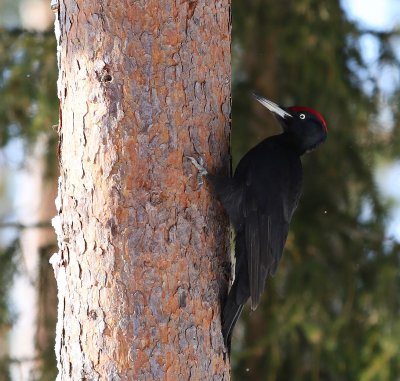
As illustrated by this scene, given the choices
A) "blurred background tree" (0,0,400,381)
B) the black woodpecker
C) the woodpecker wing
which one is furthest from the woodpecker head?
"blurred background tree" (0,0,400,381)

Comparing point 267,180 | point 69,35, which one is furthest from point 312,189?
point 69,35

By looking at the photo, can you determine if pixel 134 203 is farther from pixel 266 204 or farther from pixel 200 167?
pixel 266 204

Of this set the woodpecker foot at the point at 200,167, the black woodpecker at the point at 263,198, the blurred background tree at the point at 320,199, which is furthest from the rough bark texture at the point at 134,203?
the blurred background tree at the point at 320,199

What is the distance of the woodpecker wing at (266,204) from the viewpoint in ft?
11.3

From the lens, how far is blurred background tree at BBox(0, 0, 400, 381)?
16.2 ft

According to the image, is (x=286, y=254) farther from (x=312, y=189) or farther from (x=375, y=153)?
(x=375, y=153)

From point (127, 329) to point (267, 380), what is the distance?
2523 millimetres

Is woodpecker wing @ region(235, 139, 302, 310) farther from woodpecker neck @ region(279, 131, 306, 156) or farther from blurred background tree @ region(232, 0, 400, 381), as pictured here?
blurred background tree @ region(232, 0, 400, 381)

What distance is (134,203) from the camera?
2891 mm

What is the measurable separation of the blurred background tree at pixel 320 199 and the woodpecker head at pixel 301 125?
1.00m

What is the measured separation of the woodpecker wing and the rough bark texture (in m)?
0.34

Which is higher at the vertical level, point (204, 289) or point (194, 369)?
point (204, 289)

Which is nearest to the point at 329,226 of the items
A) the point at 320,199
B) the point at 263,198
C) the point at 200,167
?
the point at 320,199

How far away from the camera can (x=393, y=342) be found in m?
4.79
